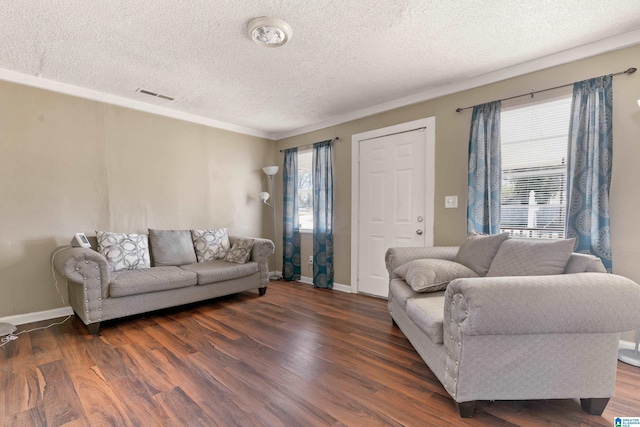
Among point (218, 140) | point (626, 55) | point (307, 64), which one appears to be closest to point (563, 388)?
point (626, 55)

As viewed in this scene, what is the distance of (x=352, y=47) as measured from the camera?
7.97 ft

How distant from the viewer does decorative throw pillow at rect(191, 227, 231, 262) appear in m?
3.85

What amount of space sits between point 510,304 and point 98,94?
14.0 feet

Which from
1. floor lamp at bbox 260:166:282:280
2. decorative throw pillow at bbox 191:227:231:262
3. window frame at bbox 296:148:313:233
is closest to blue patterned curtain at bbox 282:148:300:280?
window frame at bbox 296:148:313:233

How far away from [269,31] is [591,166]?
2688 mm

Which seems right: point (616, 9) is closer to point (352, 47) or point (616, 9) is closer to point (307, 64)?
point (352, 47)

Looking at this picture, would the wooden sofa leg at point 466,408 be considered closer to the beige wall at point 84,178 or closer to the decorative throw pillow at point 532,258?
the decorative throw pillow at point 532,258

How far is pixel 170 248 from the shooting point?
3574mm

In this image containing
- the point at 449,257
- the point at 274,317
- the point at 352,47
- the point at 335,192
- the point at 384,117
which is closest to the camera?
the point at 352,47

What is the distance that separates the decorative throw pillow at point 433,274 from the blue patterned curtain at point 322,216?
1983 mm

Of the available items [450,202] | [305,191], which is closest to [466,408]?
[450,202]

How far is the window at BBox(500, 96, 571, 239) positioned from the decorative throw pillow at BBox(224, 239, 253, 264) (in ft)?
9.47

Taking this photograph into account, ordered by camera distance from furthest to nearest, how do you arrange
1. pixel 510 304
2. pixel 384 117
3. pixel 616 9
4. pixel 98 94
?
pixel 384 117 < pixel 98 94 < pixel 616 9 < pixel 510 304

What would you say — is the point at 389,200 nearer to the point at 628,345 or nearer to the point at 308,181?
the point at 308,181
